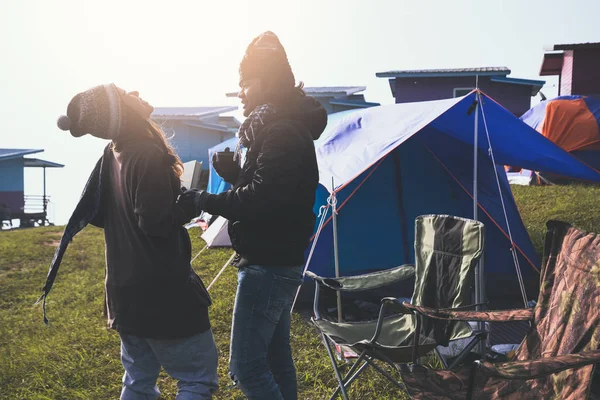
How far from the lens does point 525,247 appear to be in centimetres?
504

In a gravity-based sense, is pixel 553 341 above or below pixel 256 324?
below

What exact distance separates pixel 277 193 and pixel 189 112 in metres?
22.9

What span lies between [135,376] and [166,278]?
1.50 feet

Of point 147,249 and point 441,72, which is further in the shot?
point 441,72

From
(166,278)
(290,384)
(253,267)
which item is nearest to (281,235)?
(253,267)

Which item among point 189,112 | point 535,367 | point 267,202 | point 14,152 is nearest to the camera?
point 535,367

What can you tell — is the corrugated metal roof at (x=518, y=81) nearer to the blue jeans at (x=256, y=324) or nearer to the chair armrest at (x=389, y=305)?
the chair armrest at (x=389, y=305)

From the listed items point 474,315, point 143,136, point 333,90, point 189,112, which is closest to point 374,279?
point 474,315

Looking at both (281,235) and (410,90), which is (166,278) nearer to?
(281,235)

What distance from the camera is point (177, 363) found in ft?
6.66

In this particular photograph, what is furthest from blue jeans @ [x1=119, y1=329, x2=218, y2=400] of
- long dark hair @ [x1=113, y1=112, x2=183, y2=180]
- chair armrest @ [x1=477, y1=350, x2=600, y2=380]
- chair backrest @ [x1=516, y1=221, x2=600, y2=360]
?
chair backrest @ [x1=516, y1=221, x2=600, y2=360]

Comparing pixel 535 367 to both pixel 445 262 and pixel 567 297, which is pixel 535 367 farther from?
pixel 445 262

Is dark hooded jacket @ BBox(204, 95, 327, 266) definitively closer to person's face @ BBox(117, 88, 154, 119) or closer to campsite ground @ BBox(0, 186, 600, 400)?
person's face @ BBox(117, 88, 154, 119)

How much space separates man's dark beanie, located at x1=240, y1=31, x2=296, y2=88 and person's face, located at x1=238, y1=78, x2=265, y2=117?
19 millimetres
